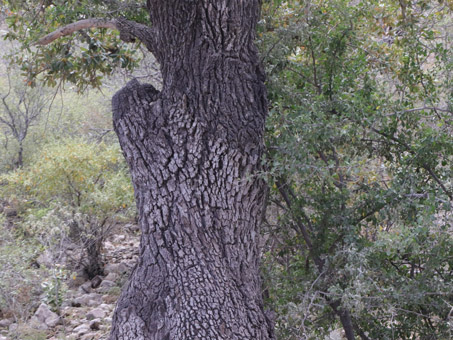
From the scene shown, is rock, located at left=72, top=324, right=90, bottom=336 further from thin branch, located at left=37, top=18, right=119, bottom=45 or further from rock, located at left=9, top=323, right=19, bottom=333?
thin branch, located at left=37, top=18, right=119, bottom=45

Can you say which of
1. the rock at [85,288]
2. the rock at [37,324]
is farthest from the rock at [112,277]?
the rock at [37,324]

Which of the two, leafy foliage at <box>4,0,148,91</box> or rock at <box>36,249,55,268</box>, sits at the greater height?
leafy foliage at <box>4,0,148,91</box>

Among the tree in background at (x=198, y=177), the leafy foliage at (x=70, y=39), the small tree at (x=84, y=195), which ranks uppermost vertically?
the leafy foliage at (x=70, y=39)

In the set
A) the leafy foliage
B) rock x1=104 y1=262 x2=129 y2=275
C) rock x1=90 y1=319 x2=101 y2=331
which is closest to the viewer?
the leafy foliage

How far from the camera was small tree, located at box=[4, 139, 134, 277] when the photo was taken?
313 inches

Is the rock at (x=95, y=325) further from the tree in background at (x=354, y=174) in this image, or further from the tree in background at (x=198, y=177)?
the tree in background at (x=198, y=177)

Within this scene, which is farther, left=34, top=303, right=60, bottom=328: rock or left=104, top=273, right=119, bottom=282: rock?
left=104, top=273, right=119, bottom=282: rock

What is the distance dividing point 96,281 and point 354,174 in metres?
6.07

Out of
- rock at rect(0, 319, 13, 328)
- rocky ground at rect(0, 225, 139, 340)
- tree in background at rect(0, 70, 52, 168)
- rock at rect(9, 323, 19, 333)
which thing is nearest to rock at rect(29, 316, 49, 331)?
rocky ground at rect(0, 225, 139, 340)

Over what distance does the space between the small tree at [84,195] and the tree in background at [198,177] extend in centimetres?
507

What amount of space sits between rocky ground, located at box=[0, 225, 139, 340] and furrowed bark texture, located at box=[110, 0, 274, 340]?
11.0 ft

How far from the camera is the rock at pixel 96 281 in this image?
802cm

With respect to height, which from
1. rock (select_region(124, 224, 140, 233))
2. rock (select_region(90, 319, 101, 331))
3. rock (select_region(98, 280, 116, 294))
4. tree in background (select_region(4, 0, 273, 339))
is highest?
tree in background (select_region(4, 0, 273, 339))

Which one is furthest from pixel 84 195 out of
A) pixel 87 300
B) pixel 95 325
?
pixel 95 325
